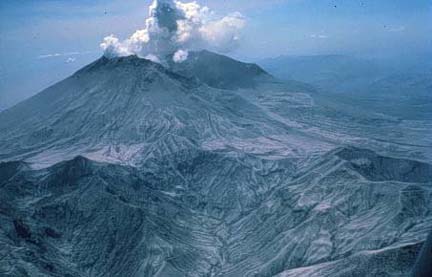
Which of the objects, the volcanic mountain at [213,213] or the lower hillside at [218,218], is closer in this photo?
the lower hillside at [218,218]

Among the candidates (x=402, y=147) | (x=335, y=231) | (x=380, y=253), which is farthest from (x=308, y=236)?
(x=402, y=147)

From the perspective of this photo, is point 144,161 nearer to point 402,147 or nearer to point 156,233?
point 156,233

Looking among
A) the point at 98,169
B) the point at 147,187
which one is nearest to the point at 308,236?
the point at 147,187

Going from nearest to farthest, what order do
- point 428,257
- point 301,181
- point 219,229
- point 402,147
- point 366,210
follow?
point 428,257 → point 366,210 → point 219,229 → point 301,181 → point 402,147

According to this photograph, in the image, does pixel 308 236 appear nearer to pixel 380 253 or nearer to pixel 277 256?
pixel 277 256

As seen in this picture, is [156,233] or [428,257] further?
[156,233]

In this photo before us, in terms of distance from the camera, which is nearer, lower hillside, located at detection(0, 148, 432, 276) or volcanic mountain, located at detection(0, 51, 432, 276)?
lower hillside, located at detection(0, 148, 432, 276)

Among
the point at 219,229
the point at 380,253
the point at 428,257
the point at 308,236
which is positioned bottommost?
the point at 219,229

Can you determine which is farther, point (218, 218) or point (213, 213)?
point (213, 213)

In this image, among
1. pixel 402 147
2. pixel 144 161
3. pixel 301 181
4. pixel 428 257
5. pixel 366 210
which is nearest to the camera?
pixel 428 257

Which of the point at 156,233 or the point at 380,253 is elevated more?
the point at 380,253
